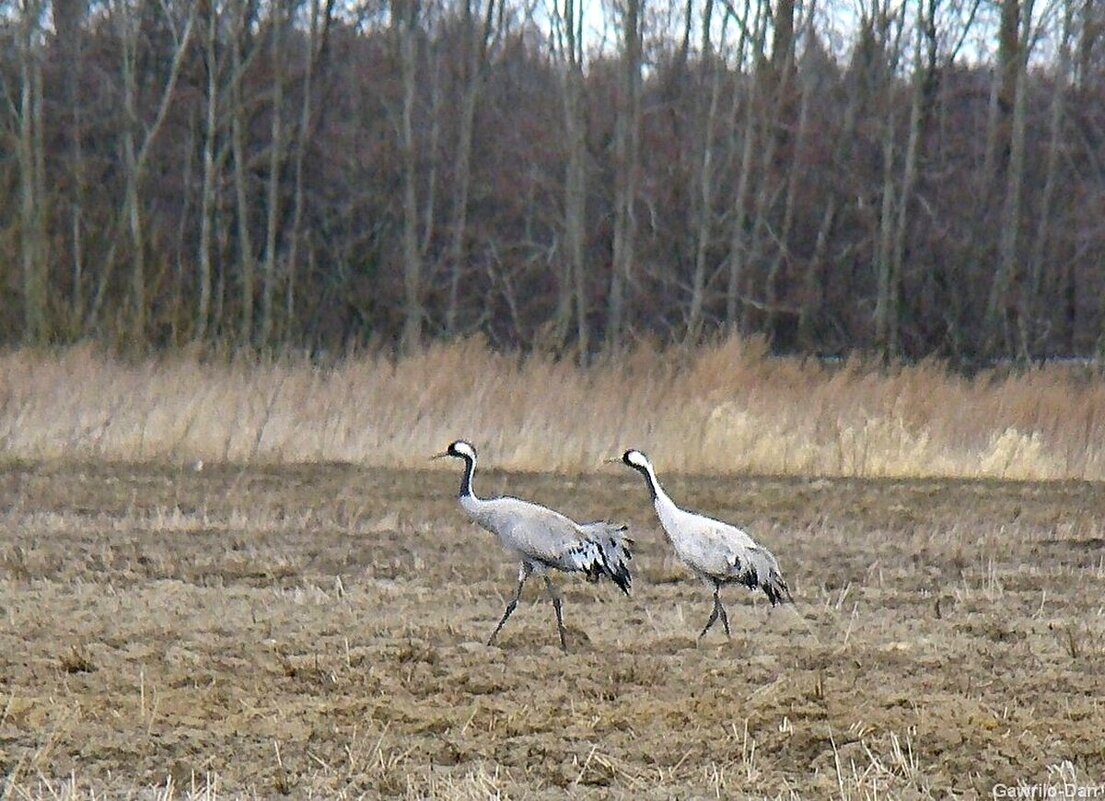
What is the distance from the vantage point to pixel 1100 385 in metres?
18.0

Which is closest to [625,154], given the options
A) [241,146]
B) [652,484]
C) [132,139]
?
[241,146]

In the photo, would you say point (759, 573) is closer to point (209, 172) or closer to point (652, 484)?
point (652, 484)

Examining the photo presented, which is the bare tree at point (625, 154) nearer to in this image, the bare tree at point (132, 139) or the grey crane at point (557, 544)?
the bare tree at point (132, 139)

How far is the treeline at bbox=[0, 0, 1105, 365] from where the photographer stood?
27500 mm

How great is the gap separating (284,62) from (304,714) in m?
23.7

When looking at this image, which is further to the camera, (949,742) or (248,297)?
(248,297)

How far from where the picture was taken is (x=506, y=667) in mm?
7027

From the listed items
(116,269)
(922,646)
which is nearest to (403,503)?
(922,646)

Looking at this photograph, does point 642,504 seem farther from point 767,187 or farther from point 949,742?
point 767,187

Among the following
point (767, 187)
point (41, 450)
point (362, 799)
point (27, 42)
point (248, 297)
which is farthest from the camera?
point (767, 187)

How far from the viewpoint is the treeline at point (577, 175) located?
90.2ft

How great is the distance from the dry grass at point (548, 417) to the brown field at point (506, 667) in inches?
108

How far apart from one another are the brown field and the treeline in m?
16.1

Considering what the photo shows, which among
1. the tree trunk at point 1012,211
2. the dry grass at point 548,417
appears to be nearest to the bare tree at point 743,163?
the tree trunk at point 1012,211
